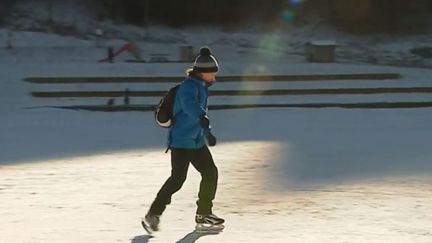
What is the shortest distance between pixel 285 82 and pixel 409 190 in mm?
12704

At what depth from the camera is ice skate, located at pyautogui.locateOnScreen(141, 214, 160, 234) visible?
612 centimetres

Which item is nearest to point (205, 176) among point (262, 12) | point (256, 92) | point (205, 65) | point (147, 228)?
point (147, 228)

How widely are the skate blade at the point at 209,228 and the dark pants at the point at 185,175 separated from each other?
10cm

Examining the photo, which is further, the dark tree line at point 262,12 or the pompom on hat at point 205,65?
the dark tree line at point 262,12

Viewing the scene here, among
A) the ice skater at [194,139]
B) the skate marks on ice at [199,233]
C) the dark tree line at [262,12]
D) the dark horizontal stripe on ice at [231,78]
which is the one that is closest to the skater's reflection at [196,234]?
the skate marks on ice at [199,233]

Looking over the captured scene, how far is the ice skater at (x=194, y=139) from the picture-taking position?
5954 mm

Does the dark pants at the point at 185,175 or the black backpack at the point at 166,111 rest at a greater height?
the black backpack at the point at 166,111

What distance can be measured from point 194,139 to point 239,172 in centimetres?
325

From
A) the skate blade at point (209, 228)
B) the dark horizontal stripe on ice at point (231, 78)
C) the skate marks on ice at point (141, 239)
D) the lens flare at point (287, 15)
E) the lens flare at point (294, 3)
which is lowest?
the skate marks on ice at point (141, 239)

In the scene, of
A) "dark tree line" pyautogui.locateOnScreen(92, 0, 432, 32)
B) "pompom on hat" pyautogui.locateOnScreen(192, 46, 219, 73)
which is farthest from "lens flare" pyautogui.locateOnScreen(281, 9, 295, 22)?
"pompom on hat" pyautogui.locateOnScreen(192, 46, 219, 73)

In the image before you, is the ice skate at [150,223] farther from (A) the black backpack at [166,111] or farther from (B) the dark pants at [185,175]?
(A) the black backpack at [166,111]

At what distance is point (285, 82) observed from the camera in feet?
67.4

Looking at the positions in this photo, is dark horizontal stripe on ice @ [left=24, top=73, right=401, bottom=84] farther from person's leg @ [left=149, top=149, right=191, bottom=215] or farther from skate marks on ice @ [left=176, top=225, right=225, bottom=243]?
skate marks on ice @ [left=176, top=225, right=225, bottom=243]

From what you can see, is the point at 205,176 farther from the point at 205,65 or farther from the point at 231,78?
the point at 231,78
